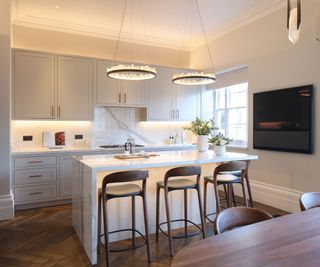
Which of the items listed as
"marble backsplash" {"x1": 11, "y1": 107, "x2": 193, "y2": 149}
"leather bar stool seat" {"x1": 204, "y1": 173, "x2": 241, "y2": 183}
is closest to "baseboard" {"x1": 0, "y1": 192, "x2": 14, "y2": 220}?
"marble backsplash" {"x1": 11, "y1": 107, "x2": 193, "y2": 149}

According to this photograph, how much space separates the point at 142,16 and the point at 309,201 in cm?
418

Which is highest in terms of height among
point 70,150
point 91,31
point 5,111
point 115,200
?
point 91,31

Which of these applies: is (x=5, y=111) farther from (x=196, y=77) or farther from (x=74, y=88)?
(x=196, y=77)

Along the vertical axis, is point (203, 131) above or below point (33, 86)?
below

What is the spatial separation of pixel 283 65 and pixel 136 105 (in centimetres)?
284

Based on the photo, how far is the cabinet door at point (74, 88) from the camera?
4.85 m

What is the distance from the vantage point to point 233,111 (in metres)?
5.66

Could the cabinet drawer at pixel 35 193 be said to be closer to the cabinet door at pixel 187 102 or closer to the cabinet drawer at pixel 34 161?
the cabinet drawer at pixel 34 161

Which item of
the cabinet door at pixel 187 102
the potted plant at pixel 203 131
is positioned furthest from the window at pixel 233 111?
the potted plant at pixel 203 131

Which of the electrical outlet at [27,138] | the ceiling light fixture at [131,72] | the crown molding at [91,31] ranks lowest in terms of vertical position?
the electrical outlet at [27,138]

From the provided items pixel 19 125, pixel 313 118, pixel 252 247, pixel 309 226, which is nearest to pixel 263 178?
pixel 313 118

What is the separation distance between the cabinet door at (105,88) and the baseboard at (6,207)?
223 centimetres

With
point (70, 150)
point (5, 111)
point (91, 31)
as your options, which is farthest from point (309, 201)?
point (91, 31)

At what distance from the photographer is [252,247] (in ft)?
4.13
